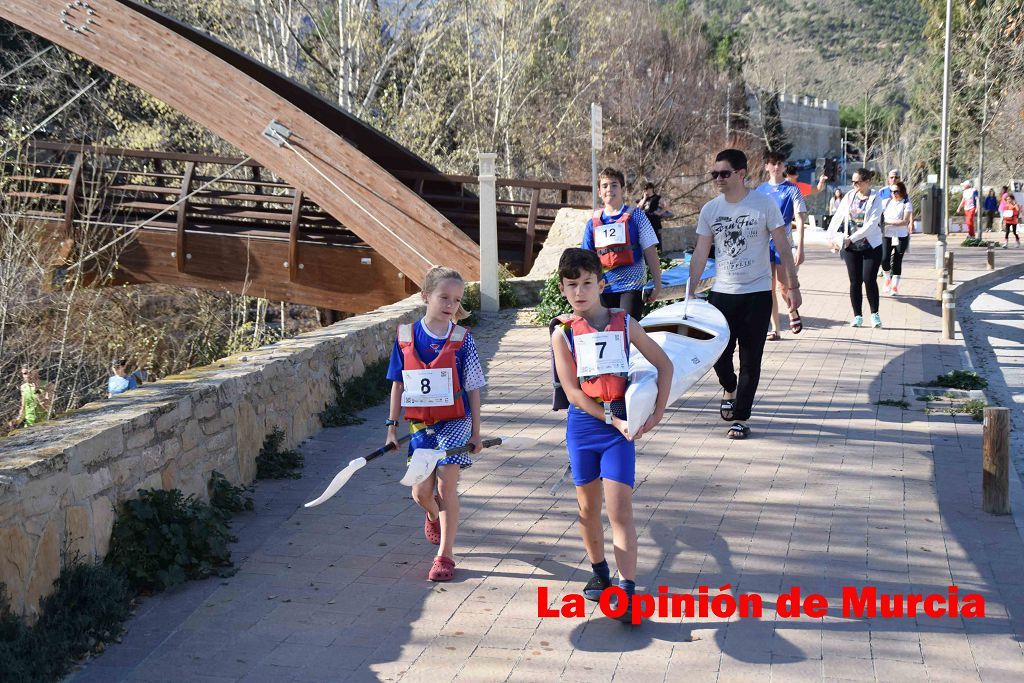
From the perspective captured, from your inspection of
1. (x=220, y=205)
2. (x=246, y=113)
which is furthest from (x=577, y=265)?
(x=220, y=205)

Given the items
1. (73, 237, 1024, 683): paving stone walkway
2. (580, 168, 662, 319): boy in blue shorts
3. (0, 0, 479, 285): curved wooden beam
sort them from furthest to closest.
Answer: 1. (0, 0, 479, 285): curved wooden beam
2. (580, 168, 662, 319): boy in blue shorts
3. (73, 237, 1024, 683): paving stone walkway

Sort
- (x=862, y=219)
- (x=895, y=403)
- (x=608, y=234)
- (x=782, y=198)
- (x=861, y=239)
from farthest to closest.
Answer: (x=862, y=219) < (x=861, y=239) < (x=782, y=198) < (x=895, y=403) < (x=608, y=234)

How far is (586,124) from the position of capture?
32625 mm

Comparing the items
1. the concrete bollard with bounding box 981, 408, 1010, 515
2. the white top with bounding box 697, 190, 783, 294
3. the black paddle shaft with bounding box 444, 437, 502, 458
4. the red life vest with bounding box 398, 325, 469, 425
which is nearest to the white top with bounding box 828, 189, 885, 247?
the white top with bounding box 697, 190, 783, 294

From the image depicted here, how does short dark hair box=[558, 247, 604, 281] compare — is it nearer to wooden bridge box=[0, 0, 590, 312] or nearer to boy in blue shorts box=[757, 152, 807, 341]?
boy in blue shorts box=[757, 152, 807, 341]

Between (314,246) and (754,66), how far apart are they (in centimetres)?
4163

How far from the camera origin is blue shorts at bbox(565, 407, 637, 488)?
4.52 meters

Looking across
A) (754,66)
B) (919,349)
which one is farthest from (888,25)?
(919,349)

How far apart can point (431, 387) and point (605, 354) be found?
905mm

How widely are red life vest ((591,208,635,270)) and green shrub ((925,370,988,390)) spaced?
3138 millimetres

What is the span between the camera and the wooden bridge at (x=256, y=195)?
1686 cm

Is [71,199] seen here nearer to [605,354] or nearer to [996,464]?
[605,354]

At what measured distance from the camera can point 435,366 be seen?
5.04m

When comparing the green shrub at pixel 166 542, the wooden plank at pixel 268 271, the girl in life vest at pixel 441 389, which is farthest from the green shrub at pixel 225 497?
the wooden plank at pixel 268 271
